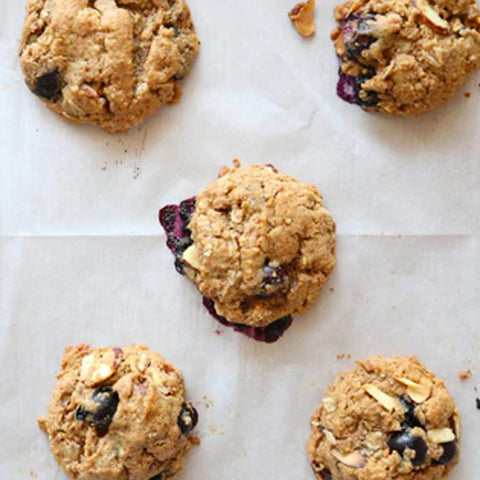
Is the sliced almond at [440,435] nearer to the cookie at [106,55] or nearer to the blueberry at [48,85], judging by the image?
the cookie at [106,55]

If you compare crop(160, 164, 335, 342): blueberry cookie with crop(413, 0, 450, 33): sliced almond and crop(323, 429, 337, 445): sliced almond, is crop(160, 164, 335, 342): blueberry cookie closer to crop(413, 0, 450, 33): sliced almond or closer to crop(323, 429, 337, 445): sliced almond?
crop(323, 429, 337, 445): sliced almond

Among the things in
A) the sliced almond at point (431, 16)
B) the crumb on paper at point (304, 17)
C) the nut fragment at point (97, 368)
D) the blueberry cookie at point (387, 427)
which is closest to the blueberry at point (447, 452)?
the blueberry cookie at point (387, 427)

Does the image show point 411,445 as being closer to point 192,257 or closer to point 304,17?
point 192,257

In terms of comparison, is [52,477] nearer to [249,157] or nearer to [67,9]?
[249,157]

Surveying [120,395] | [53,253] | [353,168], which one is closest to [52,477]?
[120,395]

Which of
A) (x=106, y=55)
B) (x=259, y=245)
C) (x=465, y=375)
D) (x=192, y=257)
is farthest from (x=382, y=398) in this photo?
(x=106, y=55)

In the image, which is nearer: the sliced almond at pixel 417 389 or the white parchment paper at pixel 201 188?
the sliced almond at pixel 417 389

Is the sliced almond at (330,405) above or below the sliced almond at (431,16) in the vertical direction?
below
